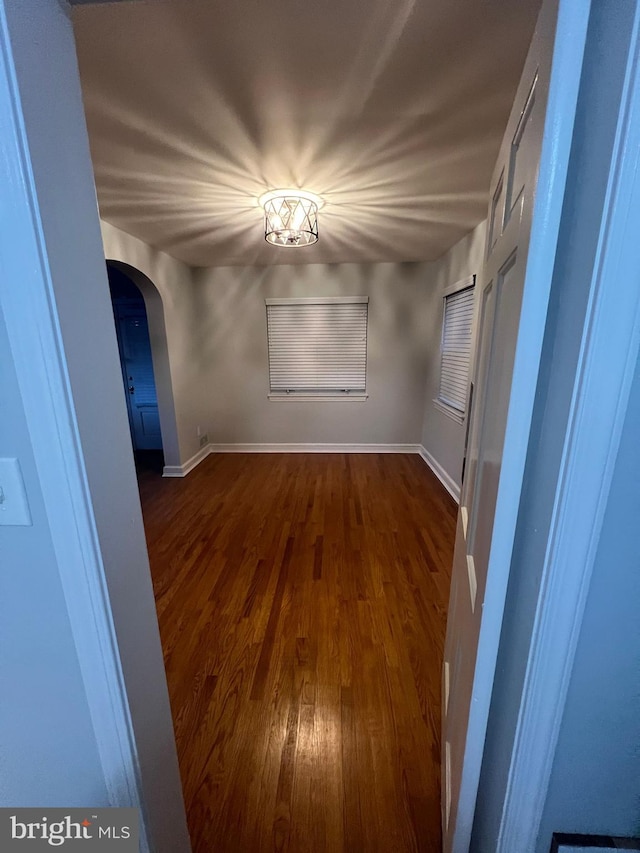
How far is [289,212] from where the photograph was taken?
2.04m

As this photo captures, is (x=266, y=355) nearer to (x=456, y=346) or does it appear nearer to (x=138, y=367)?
(x=138, y=367)

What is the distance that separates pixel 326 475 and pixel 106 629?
3.15 meters

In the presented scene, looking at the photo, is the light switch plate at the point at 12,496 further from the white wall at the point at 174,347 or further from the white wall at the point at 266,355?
the white wall at the point at 266,355

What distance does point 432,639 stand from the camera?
1660 millimetres

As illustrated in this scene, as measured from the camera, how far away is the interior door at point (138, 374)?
14.2 ft

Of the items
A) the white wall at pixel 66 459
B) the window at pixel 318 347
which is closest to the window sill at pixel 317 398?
the window at pixel 318 347

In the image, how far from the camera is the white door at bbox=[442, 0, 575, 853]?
49 centimetres

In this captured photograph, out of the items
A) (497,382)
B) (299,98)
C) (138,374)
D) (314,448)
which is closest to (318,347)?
(314,448)

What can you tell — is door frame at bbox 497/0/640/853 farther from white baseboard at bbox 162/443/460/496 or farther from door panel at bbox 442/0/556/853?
white baseboard at bbox 162/443/460/496

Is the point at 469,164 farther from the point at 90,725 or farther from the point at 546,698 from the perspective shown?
the point at 90,725

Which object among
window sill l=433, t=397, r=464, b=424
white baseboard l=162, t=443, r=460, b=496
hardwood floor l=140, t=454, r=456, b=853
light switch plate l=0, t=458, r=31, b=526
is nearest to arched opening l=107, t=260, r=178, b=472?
white baseboard l=162, t=443, r=460, b=496

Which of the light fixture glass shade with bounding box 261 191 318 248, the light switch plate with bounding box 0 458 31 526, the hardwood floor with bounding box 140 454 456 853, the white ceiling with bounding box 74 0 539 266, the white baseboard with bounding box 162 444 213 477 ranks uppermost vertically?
the white ceiling with bounding box 74 0 539 266

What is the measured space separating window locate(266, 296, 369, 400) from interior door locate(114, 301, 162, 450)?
5.44 ft

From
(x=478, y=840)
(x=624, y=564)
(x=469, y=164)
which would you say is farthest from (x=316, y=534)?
(x=469, y=164)
